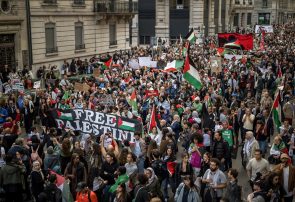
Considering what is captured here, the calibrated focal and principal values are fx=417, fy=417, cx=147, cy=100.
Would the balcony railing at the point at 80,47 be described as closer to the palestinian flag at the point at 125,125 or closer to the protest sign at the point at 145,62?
the protest sign at the point at 145,62

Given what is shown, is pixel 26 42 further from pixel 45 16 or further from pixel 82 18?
pixel 82 18

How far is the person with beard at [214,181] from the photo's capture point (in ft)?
26.9

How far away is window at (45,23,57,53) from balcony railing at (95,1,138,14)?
5.27 metres

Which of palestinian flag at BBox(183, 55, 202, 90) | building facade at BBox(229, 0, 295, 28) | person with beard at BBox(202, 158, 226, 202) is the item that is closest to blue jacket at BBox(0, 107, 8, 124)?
palestinian flag at BBox(183, 55, 202, 90)

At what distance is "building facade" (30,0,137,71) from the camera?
84.5 ft

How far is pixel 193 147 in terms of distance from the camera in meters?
9.67

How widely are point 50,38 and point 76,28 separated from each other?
3.11 meters

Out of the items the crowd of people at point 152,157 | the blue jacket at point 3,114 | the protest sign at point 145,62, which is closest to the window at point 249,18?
the protest sign at point 145,62

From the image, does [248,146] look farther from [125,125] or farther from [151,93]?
[151,93]

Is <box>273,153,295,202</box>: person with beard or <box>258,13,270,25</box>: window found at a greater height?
<box>258,13,270,25</box>: window

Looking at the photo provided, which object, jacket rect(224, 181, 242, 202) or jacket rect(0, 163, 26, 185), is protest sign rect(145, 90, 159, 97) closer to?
jacket rect(0, 163, 26, 185)

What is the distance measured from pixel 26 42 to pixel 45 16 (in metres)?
2.37

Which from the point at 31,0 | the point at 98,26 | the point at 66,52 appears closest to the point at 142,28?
the point at 98,26

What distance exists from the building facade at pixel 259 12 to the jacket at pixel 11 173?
62.8 meters
